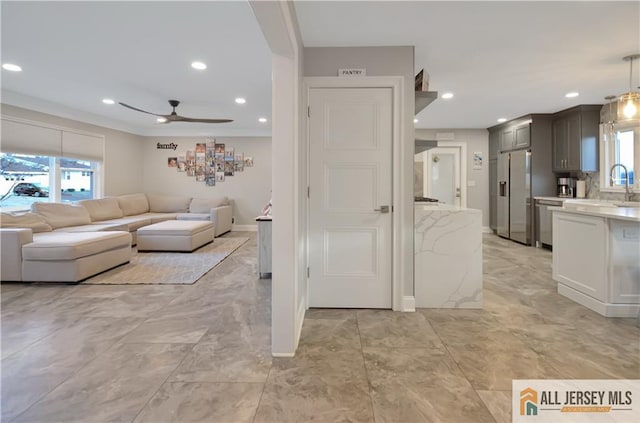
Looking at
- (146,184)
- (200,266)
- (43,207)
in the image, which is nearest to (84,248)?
(200,266)

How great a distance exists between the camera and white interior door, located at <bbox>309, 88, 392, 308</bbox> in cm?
270

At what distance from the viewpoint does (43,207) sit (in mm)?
4570

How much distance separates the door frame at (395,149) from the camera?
2.65 m

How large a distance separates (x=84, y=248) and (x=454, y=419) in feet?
12.9

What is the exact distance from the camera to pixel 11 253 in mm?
3389

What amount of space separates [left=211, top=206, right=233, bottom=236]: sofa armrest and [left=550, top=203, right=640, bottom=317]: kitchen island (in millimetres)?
5742

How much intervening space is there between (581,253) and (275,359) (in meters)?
2.85

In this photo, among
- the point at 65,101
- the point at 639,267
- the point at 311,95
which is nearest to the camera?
the point at 639,267

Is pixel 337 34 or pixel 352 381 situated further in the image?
pixel 337 34

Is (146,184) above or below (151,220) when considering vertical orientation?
above

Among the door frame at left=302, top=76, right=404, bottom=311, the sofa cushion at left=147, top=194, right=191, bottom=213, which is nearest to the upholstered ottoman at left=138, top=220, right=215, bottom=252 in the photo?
the sofa cushion at left=147, top=194, right=191, bottom=213

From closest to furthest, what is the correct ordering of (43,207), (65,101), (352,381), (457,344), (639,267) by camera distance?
(352,381) → (457,344) → (639,267) → (43,207) → (65,101)

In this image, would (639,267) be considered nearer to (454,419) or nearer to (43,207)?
(454,419)

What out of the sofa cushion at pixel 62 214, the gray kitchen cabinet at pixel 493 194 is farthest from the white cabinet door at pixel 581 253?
the sofa cushion at pixel 62 214
